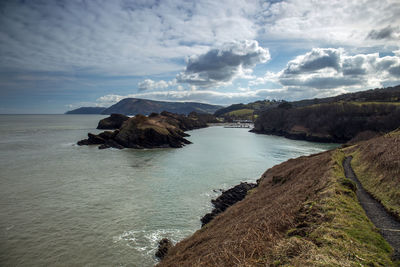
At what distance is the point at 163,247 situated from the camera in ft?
55.0

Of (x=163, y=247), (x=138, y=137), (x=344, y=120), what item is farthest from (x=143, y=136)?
(x=344, y=120)

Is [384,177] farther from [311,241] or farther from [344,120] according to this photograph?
[344,120]

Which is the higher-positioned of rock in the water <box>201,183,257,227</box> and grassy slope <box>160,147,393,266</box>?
grassy slope <box>160,147,393,266</box>

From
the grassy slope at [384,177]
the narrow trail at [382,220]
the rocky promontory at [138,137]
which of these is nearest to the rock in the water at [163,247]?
the narrow trail at [382,220]

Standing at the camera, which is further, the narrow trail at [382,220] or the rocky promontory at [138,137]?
the rocky promontory at [138,137]

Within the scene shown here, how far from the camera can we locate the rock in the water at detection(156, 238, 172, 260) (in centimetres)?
1631

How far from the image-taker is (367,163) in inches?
807

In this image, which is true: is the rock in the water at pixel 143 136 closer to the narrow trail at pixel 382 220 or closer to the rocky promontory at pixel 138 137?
the rocky promontory at pixel 138 137

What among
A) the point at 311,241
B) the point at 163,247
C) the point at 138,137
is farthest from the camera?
the point at 138,137

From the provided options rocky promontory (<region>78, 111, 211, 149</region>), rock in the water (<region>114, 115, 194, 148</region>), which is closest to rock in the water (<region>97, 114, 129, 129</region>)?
rocky promontory (<region>78, 111, 211, 149</region>)

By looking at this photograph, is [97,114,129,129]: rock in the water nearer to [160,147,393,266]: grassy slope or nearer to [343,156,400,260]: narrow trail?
[160,147,393,266]: grassy slope

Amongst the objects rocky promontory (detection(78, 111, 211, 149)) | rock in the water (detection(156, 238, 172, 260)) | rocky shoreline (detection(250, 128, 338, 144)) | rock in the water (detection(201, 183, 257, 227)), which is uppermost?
rocky promontory (detection(78, 111, 211, 149))

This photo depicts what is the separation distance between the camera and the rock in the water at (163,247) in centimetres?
1631

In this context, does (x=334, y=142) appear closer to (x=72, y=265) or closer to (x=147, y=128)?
(x=147, y=128)
